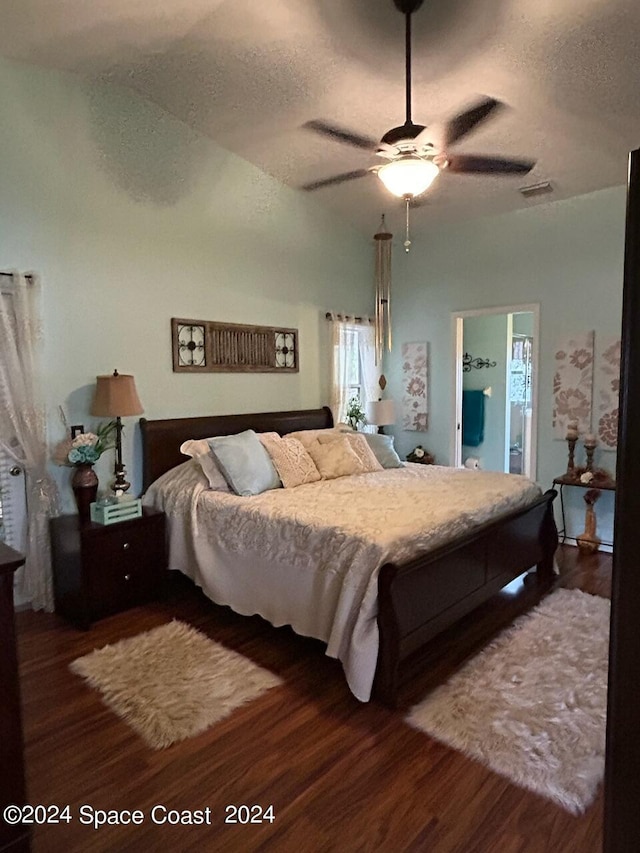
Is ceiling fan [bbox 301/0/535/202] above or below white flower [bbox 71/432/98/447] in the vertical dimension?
above

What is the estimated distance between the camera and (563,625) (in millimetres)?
3137

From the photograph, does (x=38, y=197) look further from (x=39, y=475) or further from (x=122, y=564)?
(x=122, y=564)

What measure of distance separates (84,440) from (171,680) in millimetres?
1558

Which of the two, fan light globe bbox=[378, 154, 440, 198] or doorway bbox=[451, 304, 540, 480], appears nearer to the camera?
fan light globe bbox=[378, 154, 440, 198]

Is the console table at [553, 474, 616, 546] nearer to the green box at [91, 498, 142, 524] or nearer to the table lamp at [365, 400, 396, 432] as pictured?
the table lamp at [365, 400, 396, 432]

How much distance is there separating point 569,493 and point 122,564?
12.6ft

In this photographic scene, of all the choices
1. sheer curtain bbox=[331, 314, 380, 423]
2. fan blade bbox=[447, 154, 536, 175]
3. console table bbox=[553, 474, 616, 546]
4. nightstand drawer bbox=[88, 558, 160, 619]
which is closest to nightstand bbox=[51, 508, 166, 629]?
nightstand drawer bbox=[88, 558, 160, 619]

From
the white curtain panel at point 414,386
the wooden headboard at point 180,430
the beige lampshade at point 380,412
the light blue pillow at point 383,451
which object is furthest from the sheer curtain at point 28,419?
the white curtain panel at point 414,386

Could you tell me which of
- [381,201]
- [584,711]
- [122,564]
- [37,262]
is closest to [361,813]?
[584,711]

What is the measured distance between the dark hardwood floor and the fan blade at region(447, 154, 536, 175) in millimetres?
2865

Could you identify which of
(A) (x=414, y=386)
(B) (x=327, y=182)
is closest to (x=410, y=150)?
(B) (x=327, y=182)

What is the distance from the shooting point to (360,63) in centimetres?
303

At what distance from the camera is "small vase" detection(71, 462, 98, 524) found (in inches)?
131

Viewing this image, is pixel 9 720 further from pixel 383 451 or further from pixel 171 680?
pixel 383 451
